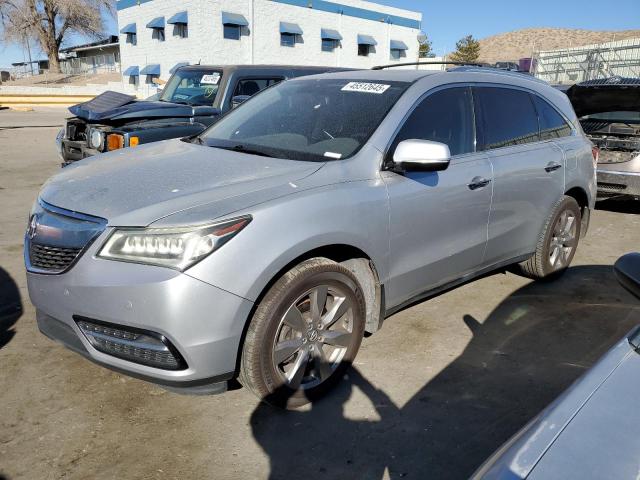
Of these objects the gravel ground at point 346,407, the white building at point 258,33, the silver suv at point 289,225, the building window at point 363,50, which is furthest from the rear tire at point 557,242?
the building window at point 363,50

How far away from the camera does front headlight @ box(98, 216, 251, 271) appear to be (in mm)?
2469

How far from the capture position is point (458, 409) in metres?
3.05

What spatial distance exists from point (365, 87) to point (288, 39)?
34367 millimetres

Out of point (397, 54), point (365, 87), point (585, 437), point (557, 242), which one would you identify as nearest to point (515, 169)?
point (557, 242)

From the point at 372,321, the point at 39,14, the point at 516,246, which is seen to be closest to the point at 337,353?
the point at 372,321

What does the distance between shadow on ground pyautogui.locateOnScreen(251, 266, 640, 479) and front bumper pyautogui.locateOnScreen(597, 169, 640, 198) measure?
3477mm

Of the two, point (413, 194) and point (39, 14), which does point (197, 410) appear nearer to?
point (413, 194)

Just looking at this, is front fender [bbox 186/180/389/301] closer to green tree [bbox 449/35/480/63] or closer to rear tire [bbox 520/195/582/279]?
rear tire [bbox 520/195/582/279]

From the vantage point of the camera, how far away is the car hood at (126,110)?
20.8ft

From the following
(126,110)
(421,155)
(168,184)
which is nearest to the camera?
(168,184)

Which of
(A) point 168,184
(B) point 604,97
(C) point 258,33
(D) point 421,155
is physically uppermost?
(C) point 258,33

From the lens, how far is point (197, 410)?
3018 mm

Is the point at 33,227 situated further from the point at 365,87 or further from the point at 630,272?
the point at 630,272

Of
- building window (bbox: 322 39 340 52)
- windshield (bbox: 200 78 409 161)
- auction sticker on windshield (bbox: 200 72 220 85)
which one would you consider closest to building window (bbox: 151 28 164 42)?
building window (bbox: 322 39 340 52)
